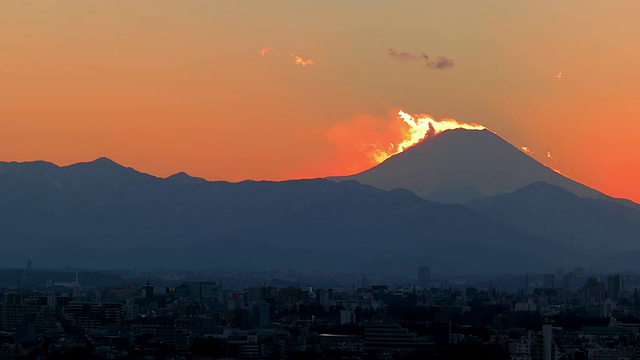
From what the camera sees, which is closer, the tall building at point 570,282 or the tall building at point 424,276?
the tall building at point 570,282

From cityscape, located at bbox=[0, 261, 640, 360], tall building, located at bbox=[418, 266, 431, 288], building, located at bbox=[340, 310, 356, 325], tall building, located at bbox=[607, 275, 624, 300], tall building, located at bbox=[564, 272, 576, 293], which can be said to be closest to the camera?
cityscape, located at bbox=[0, 261, 640, 360]

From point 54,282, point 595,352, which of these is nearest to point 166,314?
point 595,352

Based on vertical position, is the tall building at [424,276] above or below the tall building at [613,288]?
above

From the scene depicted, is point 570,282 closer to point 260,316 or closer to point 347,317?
point 347,317

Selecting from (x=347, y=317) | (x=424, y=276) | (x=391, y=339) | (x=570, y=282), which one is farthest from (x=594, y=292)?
(x=391, y=339)

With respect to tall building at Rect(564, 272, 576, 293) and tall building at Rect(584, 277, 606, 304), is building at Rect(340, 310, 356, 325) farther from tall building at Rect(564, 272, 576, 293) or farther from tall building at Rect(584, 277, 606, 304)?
tall building at Rect(564, 272, 576, 293)

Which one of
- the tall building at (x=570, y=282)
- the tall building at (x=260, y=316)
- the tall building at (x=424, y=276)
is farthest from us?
the tall building at (x=424, y=276)

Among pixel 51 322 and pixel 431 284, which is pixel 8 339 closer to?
pixel 51 322

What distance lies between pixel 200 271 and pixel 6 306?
102332mm

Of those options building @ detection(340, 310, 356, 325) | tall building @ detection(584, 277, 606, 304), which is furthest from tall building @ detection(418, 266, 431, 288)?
building @ detection(340, 310, 356, 325)

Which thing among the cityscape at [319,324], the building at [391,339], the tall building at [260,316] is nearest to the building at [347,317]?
the cityscape at [319,324]

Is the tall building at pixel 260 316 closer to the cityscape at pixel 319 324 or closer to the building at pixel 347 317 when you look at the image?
the cityscape at pixel 319 324

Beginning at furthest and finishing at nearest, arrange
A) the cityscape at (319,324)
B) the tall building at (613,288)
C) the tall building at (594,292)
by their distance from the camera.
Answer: the tall building at (613,288) → the tall building at (594,292) → the cityscape at (319,324)

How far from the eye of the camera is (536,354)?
57.2 metres
